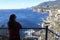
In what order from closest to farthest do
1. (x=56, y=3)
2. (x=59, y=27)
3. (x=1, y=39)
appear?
(x=1, y=39)
(x=59, y=27)
(x=56, y=3)

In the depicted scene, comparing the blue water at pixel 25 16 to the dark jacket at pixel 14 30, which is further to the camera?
the blue water at pixel 25 16

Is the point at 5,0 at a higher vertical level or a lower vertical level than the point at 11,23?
higher

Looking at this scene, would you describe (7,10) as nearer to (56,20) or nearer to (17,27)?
(56,20)

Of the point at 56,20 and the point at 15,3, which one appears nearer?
the point at 56,20

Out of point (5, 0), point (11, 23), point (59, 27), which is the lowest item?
point (59, 27)

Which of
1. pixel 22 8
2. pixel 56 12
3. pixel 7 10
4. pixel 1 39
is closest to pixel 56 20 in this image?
pixel 56 12

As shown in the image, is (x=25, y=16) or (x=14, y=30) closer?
(x=14, y=30)

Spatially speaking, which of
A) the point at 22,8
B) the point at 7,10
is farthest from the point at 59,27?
the point at 7,10

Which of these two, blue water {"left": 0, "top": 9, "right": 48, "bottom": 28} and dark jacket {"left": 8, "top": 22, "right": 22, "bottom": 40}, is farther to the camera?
blue water {"left": 0, "top": 9, "right": 48, "bottom": 28}

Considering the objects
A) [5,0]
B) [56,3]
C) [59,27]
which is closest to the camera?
[59,27]
